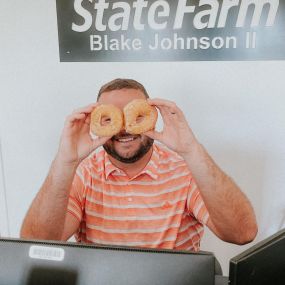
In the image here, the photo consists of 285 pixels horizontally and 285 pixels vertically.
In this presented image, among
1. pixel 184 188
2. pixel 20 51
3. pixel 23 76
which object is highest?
pixel 20 51

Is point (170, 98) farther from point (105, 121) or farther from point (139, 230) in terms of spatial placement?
point (139, 230)

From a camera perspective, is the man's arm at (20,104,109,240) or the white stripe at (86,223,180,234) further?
the white stripe at (86,223,180,234)

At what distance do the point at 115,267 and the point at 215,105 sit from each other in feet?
4.24

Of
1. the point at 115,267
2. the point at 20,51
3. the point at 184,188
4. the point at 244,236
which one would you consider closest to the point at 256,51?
the point at 184,188

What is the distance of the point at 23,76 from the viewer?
2078 mm

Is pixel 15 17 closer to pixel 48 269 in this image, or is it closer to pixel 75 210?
pixel 75 210

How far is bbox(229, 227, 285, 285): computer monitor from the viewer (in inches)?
23.1

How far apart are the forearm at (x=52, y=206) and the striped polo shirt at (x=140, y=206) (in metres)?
0.10

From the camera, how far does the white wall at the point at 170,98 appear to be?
1.80m

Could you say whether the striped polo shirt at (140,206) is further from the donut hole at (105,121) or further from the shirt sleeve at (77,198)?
the donut hole at (105,121)

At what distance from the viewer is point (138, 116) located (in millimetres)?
1360

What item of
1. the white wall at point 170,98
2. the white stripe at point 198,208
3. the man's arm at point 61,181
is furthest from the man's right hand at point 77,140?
the white wall at point 170,98

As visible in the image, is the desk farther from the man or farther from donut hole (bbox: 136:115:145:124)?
donut hole (bbox: 136:115:145:124)

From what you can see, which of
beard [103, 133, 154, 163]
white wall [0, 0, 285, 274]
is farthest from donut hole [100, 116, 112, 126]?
white wall [0, 0, 285, 274]
